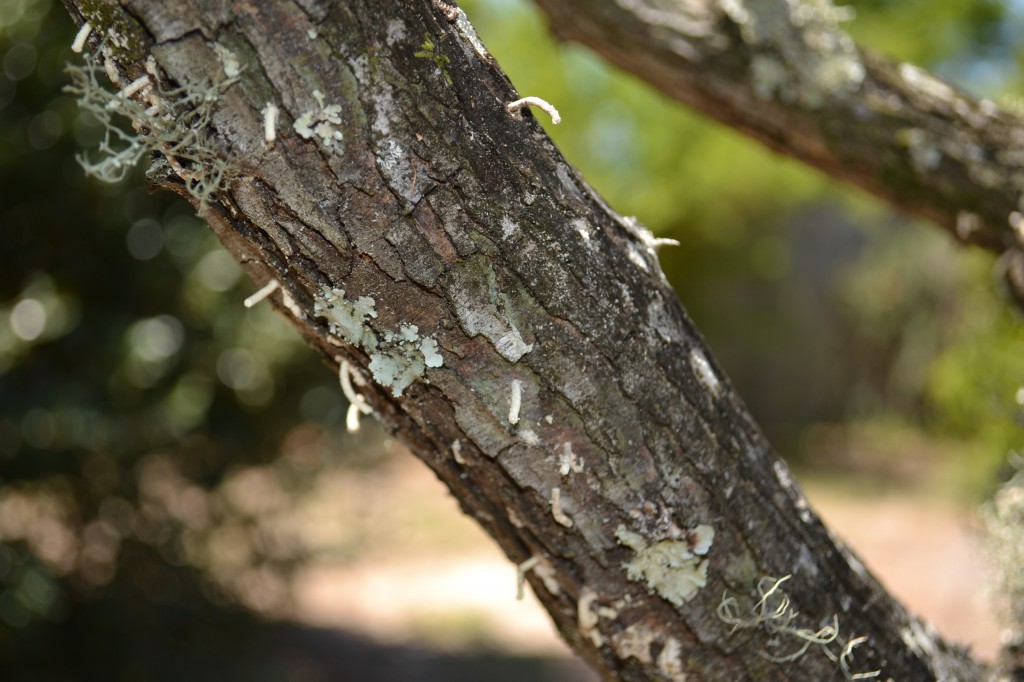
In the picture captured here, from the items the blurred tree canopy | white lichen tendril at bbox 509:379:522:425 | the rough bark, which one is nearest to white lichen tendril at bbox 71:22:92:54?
white lichen tendril at bbox 509:379:522:425

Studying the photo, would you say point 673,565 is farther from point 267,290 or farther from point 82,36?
point 82,36

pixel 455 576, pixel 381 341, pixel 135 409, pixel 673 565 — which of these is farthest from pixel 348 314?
pixel 455 576

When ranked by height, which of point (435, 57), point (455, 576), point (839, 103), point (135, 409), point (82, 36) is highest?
point (455, 576)

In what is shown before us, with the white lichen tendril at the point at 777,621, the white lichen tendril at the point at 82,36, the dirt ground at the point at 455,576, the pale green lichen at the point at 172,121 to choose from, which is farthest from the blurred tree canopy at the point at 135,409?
the white lichen tendril at the point at 82,36

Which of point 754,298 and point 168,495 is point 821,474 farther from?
point 168,495

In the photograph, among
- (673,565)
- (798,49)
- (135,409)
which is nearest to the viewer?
(673,565)

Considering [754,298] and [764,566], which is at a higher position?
A: [754,298]

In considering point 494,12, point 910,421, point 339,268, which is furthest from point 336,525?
point 910,421
